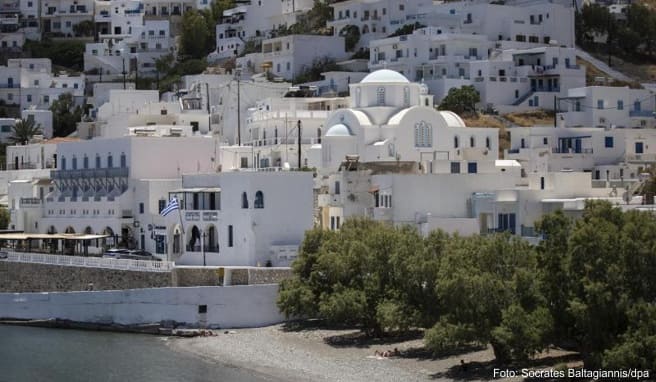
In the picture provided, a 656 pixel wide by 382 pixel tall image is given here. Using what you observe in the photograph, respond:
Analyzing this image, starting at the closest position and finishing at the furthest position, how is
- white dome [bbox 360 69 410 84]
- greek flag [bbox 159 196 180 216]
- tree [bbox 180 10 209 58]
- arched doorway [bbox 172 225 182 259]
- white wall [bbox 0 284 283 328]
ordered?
white wall [bbox 0 284 283 328] → greek flag [bbox 159 196 180 216] → arched doorway [bbox 172 225 182 259] → white dome [bbox 360 69 410 84] → tree [bbox 180 10 209 58]

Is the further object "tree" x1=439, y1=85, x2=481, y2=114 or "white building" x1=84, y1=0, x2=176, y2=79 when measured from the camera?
"white building" x1=84, y1=0, x2=176, y2=79

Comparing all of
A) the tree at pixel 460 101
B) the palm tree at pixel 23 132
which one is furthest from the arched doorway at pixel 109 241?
the palm tree at pixel 23 132

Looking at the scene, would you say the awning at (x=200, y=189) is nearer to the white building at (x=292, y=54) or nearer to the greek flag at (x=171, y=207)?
the greek flag at (x=171, y=207)

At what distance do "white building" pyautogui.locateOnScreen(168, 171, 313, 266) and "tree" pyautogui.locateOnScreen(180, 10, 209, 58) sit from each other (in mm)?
49391

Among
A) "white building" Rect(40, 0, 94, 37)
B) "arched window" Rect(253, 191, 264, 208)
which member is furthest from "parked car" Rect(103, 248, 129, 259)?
"white building" Rect(40, 0, 94, 37)

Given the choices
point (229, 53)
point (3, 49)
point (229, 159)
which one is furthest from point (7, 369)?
point (3, 49)

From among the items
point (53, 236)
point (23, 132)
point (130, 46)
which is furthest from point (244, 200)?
point (130, 46)

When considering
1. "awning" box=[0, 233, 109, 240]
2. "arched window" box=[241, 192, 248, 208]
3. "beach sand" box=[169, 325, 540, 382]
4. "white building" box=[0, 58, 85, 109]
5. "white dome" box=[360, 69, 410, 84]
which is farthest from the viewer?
"white building" box=[0, 58, 85, 109]

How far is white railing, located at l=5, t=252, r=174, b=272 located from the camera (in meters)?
56.3

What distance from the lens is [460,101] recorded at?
78500mm

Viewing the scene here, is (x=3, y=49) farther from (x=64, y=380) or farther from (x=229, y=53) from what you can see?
(x=64, y=380)

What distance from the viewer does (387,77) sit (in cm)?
7075

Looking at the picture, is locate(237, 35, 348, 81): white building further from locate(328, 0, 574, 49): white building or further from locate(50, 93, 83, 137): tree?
locate(50, 93, 83, 137): tree

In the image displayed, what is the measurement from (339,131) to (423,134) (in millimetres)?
3736
